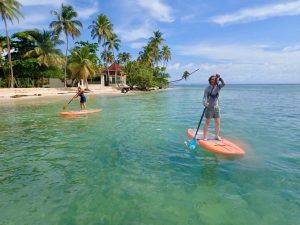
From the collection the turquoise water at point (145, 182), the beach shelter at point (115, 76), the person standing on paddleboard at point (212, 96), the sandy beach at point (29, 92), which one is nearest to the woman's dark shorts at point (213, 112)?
the person standing on paddleboard at point (212, 96)

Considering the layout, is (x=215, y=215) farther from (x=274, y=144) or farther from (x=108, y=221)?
(x=274, y=144)

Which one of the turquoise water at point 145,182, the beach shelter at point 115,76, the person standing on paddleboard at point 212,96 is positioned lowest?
the turquoise water at point 145,182

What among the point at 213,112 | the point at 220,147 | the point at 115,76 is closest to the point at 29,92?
the point at 115,76

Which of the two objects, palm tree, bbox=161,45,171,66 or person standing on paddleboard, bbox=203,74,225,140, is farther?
palm tree, bbox=161,45,171,66

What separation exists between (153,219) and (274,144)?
660 cm

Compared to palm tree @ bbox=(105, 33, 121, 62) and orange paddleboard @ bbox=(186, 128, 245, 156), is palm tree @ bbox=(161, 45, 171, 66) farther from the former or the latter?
orange paddleboard @ bbox=(186, 128, 245, 156)

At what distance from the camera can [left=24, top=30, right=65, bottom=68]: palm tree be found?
43.2 meters

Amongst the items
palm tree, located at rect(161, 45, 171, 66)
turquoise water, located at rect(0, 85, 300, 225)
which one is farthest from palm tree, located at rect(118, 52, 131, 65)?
turquoise water, located at rect(0, 85, 300, 225)

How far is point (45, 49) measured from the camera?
44531 mm

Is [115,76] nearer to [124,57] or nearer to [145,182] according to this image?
[124,57]

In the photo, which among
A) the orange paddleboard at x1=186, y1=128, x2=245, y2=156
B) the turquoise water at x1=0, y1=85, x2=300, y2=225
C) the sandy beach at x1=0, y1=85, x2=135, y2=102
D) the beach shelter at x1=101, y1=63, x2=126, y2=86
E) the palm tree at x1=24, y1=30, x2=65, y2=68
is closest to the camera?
the turquoise water at x1=0, y1=85, x2=300, y2=225

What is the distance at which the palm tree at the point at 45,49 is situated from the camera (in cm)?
4320

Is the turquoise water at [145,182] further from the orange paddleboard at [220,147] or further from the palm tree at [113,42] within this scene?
the palm tree at [113,42]

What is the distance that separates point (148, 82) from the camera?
6128cm
